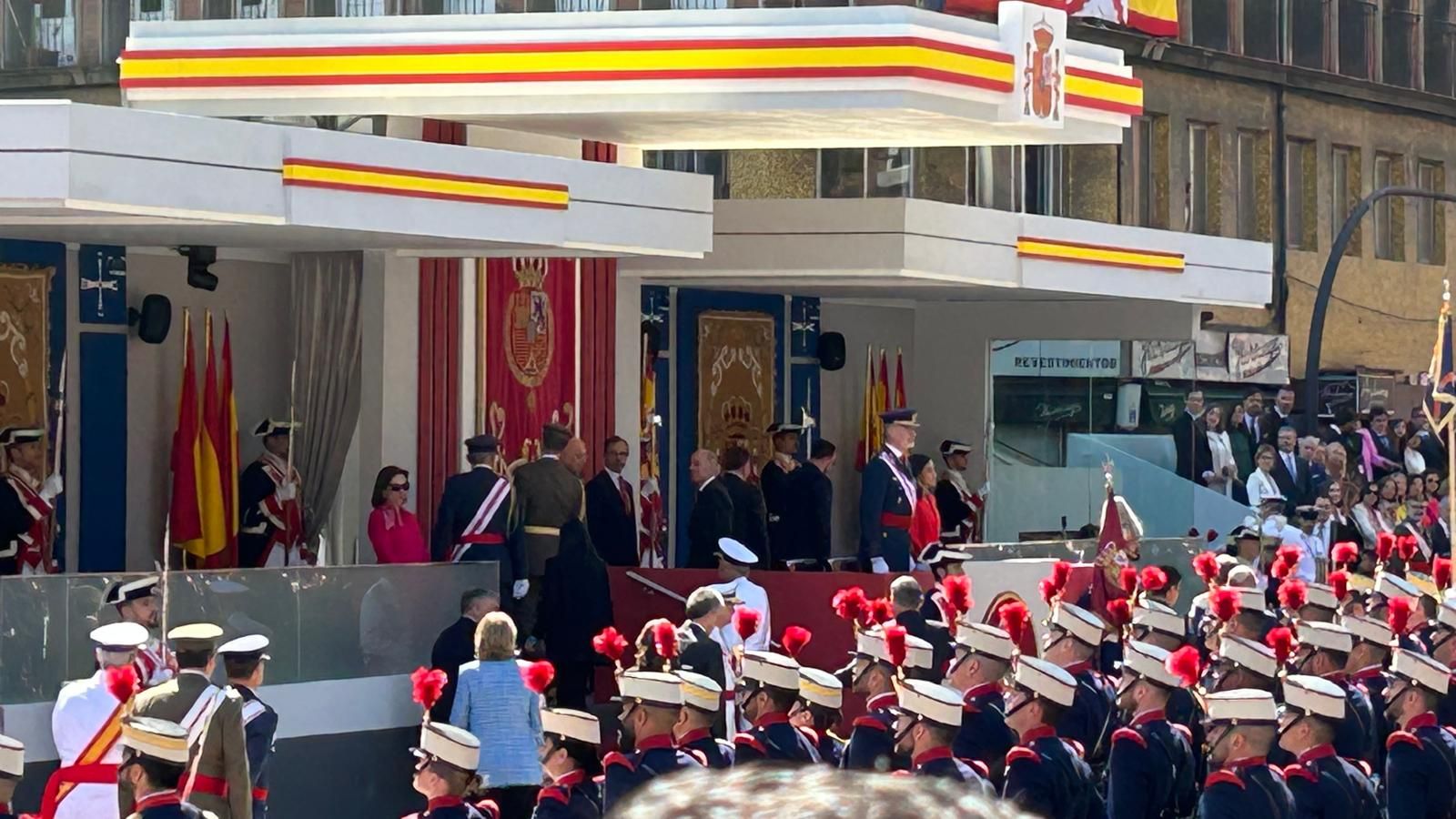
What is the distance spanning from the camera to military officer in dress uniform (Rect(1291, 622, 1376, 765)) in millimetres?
11570

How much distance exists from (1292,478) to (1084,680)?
40.9 ft

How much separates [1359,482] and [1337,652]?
15028mm

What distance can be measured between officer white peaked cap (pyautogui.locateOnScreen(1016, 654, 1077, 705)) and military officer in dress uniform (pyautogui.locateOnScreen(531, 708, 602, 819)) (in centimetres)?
184

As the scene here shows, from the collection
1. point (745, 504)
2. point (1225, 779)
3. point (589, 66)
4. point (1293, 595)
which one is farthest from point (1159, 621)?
point (589, 66)

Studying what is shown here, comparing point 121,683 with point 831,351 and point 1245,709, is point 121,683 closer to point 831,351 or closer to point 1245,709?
point 1245,709

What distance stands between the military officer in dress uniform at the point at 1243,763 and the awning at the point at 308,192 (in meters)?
6.32

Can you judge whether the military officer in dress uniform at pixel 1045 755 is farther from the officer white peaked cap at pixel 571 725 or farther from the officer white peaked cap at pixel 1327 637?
the officer white peaked cap at pixel 1327 637

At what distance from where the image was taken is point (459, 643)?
1377 centimetres

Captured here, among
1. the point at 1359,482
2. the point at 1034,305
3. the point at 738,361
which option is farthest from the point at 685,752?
the point at 1359,482

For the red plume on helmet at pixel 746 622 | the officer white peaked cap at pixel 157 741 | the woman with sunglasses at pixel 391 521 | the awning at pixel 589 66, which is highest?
the awning at pixel 589 66

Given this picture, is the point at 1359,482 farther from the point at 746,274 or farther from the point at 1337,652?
the point at 1337,652

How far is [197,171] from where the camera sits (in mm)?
13914

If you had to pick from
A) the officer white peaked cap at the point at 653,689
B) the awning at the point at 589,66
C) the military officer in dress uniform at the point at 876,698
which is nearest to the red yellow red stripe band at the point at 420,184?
the awning at the point at 589,66

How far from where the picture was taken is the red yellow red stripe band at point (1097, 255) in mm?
20297
